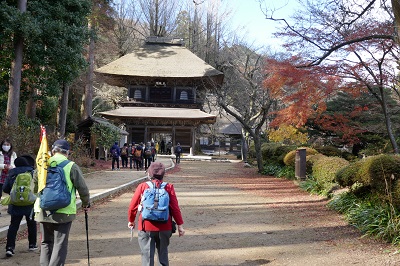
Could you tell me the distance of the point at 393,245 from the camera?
19.6ft

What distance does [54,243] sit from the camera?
169 inches

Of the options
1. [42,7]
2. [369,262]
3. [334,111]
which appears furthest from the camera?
[334,111]

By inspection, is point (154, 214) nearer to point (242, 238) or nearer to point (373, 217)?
point (242, 238)

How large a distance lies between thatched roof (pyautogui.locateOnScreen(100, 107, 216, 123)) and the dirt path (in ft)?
73.6

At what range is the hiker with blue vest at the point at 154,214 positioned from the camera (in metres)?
4.21

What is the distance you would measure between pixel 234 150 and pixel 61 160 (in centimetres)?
4961

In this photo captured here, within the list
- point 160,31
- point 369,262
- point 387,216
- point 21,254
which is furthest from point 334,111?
point 160,31

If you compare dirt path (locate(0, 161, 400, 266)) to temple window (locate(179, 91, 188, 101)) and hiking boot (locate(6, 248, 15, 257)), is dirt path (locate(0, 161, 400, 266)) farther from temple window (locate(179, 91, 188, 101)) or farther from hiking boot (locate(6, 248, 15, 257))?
temple window (locate(179, 91, 188, 101))

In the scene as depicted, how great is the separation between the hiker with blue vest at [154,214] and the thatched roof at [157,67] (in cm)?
3041

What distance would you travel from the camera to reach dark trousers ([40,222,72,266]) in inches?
166

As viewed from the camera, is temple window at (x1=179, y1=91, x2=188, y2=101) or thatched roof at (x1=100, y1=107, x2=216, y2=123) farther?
temple window at (x1=179, y1=91, x2=188, y2=101)

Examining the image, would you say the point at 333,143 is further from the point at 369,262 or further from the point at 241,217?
the point at 369,262

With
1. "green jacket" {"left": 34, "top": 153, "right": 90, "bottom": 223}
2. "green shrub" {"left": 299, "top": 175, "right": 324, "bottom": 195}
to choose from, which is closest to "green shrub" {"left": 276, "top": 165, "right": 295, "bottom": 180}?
"green shrub" {"left": 299, "top": 175, "right": 324, "bottom": 195}

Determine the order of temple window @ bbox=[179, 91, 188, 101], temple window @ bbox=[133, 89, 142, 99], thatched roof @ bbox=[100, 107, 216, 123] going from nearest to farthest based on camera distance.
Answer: thatched roof @ bbox=[100, 107, 216, 123]
temple window @ bbox=[179, 91, 188, 101]
temple window @ bbox=[133, 89, 142, 99]
